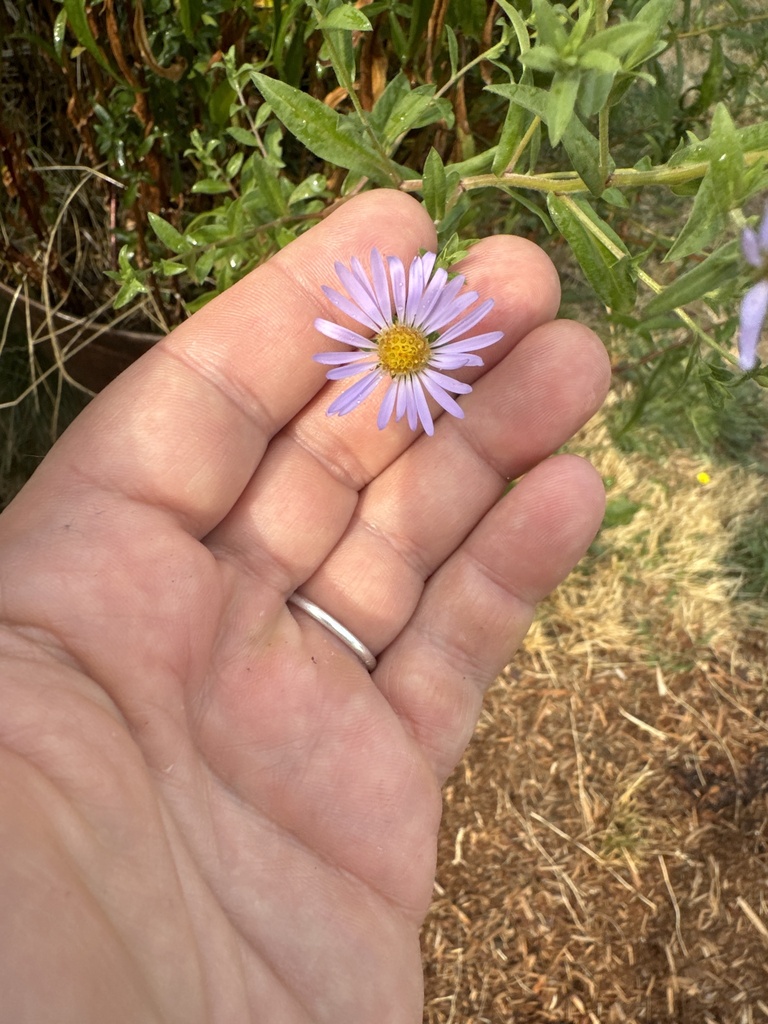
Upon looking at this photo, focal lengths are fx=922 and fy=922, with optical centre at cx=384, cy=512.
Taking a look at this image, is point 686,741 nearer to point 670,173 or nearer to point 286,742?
point 286,742

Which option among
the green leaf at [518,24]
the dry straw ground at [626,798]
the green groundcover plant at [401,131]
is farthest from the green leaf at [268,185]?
the dry straw ground at [626,798]

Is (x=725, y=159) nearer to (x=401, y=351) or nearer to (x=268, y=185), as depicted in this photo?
(x=401, y=351)

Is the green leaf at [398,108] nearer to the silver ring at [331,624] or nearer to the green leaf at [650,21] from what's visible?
the green leaf at [650,21]

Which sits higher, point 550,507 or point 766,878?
point 550,507

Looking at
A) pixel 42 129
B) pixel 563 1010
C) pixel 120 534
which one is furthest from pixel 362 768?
pixel 42 129

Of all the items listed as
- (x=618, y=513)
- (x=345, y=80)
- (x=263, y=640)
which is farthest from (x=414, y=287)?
(x=618, y=513)
